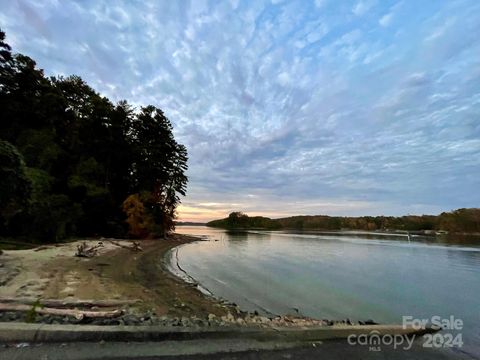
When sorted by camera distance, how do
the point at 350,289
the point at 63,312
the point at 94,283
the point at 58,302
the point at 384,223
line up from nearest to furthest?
the point at 63,312 → the point at 58,302 → the point at 94,283 → the point at 350,289 → the point at 384,223

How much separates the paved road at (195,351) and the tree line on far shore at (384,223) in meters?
127

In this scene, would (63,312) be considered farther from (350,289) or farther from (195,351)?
(350,289)

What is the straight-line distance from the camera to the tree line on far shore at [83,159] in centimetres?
3038

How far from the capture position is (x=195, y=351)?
5.88 metres

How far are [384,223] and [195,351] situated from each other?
184m

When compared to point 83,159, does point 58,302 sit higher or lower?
lower

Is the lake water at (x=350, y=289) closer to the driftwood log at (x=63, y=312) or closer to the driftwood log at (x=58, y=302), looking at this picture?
the driftwood log at (x=58, y=302)

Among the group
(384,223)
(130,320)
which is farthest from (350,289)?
(384,223)

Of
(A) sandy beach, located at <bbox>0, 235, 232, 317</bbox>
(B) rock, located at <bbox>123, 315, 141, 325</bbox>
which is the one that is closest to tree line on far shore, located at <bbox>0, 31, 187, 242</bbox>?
(A) sandy beach, located at <bbox>0, 235, 232, 317</bbox>

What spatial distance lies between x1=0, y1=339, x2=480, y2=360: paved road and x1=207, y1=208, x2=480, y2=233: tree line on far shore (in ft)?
416

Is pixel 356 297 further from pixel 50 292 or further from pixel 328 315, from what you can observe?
pixel 50 292

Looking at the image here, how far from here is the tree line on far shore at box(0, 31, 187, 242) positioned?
30375 mm

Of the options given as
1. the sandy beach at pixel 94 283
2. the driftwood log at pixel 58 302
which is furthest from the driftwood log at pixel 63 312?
the sandy beach at pixel 94 283

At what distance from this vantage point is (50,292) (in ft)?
38.2
